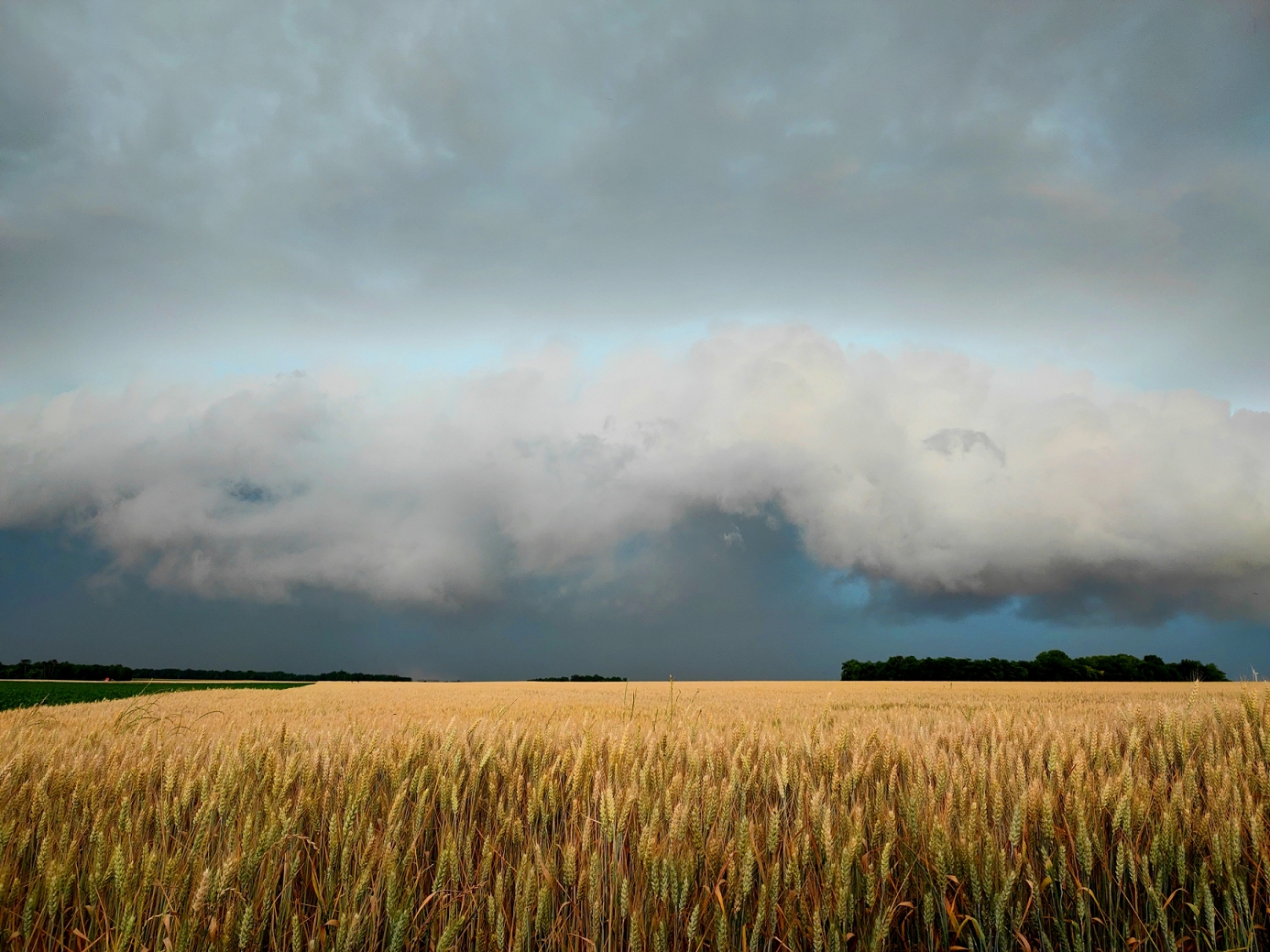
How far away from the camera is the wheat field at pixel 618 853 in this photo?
84.1 inches

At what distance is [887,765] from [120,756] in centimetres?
437

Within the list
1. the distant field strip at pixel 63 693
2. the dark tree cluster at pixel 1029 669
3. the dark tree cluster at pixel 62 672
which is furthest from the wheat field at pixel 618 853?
the dark tree cluster at pixel 62 672

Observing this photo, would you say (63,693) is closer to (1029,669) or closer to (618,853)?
(618,853)

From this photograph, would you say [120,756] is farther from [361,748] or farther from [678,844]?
[678,844]

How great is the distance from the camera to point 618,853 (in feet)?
7.86

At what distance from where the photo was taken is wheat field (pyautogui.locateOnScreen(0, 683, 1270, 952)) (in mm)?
2137

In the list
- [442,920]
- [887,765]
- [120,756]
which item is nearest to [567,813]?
[442,920]

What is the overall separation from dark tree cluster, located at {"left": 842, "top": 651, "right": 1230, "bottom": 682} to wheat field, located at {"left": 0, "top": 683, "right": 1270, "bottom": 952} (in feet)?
184

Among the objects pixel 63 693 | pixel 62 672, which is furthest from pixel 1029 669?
pixel 62 672

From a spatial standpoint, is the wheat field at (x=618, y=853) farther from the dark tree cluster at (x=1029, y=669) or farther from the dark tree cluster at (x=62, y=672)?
the dark tree cluster at (x=62, y=672)

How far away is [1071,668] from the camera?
57656 mm

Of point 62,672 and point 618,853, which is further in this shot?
point 62,672

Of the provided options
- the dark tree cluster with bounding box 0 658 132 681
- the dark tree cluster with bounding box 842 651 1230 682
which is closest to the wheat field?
the dark tree cluster with bounding box 842 651 1230 682

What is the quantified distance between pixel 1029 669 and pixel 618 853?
225 feet
